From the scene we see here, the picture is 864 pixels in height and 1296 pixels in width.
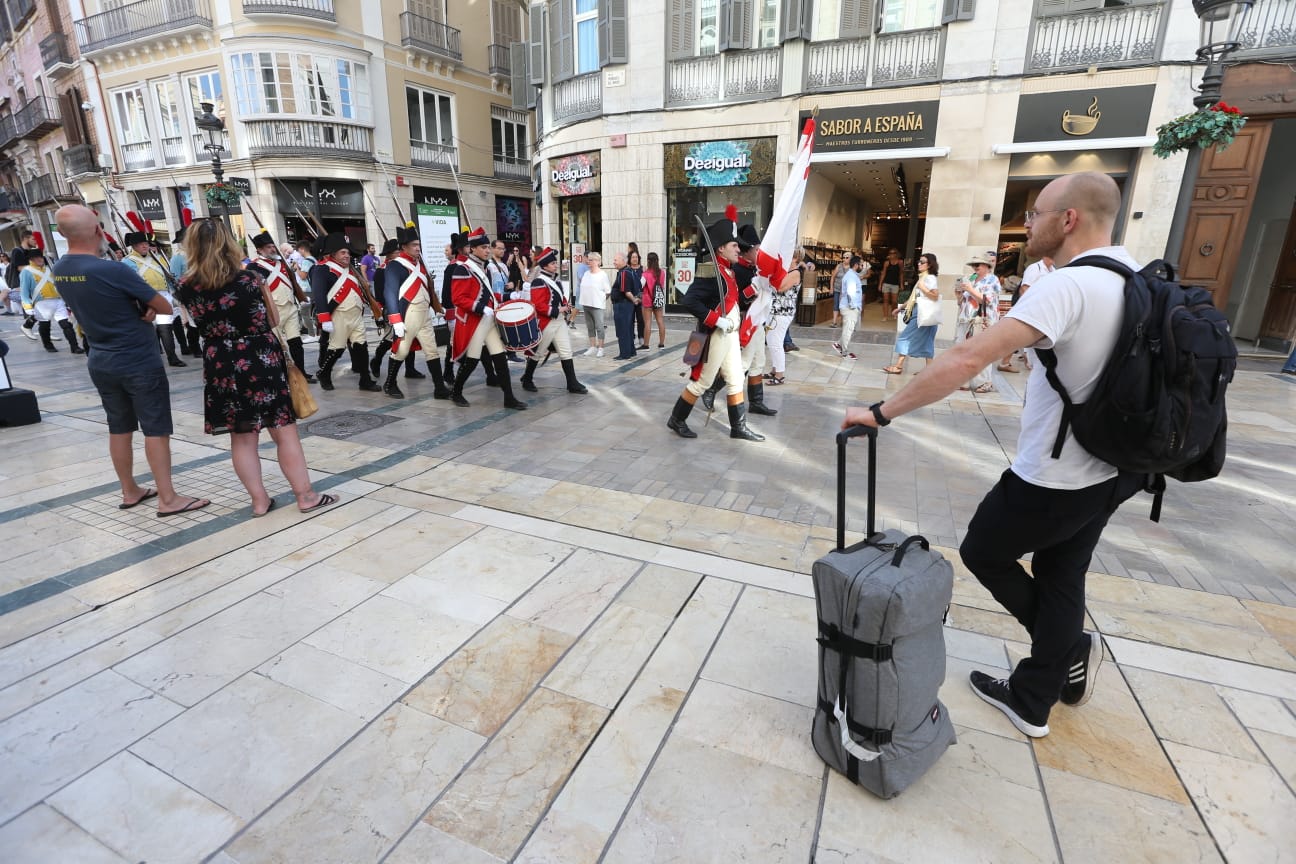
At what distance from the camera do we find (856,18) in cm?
1328

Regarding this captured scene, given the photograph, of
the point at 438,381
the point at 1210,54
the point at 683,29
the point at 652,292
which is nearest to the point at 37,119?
the point at 683,29

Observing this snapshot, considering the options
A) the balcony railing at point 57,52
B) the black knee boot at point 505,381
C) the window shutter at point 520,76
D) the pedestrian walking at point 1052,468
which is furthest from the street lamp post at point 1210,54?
the balcony railing at point 57,52

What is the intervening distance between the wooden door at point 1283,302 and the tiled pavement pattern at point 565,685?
34.7 feet

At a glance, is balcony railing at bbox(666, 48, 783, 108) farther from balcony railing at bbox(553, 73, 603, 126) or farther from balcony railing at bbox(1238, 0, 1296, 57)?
balcony railing at bbox(1238, 0, 1296, 57)

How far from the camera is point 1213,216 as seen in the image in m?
11.9

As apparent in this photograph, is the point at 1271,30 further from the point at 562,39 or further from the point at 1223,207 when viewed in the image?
the point at 562,39

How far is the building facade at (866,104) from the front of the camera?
11906 millimetres

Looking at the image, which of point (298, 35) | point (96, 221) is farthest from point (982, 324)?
point (298, 35)

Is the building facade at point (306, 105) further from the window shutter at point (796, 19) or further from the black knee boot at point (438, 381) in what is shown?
the black knee boot at point (438, 381)

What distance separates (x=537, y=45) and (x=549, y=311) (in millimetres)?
13752

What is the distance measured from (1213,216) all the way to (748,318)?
11800 millimetres

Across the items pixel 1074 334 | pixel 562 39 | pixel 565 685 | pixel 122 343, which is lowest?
pixel 565 685

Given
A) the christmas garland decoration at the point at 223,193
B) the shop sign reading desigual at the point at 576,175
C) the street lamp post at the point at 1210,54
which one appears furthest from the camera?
the shop sign reading desigual at the point at 576,175

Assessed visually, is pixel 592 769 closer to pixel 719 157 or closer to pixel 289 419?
pixel 289 419
